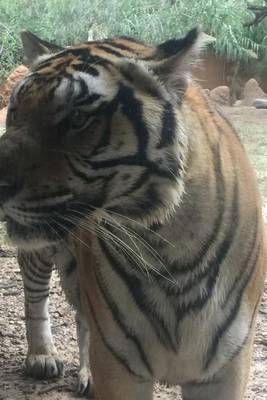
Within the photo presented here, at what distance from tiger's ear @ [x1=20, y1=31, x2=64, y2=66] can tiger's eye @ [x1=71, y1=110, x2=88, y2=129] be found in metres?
0.35

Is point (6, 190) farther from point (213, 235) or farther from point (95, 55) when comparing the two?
point (213, 235)

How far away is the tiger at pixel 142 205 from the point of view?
153 cm

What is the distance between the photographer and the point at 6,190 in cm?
153

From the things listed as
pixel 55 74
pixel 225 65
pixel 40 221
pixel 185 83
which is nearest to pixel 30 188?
pixel 40 221

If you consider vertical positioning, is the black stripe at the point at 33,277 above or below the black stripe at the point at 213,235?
below

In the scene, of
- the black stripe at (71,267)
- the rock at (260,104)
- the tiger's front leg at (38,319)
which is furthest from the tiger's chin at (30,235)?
the rock at (260,104)

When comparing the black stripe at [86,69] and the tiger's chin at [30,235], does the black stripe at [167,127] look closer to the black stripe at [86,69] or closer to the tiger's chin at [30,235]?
the black stripe at [86,69]

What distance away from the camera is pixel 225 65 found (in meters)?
12.9

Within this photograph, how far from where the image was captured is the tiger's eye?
151 centimetres

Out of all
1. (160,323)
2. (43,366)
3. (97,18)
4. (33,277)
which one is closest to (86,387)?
(43,366)

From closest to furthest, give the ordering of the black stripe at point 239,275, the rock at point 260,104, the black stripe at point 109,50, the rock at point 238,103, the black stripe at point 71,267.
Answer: the black stripe at point 109,50 → the black stripe at point 239,275 → the black stripe at point 71,267 → the rock at point 260,104 → the rock at point 238,103

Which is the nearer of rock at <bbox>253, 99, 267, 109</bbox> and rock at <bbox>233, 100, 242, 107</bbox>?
rock at <bbox>253, 99, 267, 109</bbox>

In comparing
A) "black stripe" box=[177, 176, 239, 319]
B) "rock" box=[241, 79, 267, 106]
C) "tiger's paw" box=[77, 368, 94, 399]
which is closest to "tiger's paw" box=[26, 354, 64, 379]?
"tiger's paw" box=[77, 368, 94, 399]

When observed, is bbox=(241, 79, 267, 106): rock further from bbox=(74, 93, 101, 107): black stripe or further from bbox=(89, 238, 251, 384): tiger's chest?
bbox=(74, 93, 101, 107): black stripe
